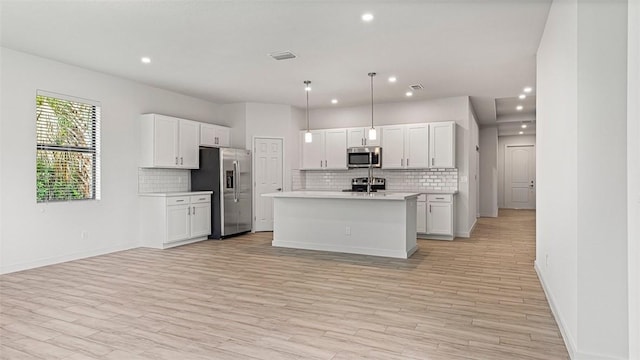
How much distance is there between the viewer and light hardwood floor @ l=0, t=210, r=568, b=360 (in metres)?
2.70

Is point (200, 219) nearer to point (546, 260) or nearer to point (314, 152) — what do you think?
point (314, 152)

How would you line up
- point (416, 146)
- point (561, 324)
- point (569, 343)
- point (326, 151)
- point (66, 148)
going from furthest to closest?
point (326, 151), point (416, 146), point (66, 148), point (561, 324), point (569, 343)

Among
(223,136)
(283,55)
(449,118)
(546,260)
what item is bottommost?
(546,260)

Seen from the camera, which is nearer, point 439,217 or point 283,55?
point 283,55

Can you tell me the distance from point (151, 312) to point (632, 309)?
3.39m

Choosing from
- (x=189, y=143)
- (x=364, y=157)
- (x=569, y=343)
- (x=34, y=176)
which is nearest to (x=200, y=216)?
(x=189, y=143)

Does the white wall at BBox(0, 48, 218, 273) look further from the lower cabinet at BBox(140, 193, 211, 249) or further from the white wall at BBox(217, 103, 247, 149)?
the white wall at BBox(217, 103, 247, 149)

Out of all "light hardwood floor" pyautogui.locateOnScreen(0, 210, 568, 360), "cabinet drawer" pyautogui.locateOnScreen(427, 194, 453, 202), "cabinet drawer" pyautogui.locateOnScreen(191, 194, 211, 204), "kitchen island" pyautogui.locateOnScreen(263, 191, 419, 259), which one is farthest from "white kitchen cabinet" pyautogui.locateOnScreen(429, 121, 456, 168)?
"cabinet drawer" pyautogui.locateOnScreen(191, 194, 211, 204)

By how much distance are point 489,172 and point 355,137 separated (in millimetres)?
5650

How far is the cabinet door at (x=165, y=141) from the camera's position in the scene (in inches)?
259

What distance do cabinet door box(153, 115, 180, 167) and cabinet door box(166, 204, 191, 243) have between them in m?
0.80

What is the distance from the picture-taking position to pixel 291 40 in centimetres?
458

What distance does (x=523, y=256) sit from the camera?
577 cm

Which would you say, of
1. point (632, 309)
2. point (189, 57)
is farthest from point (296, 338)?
point (189, 57)
